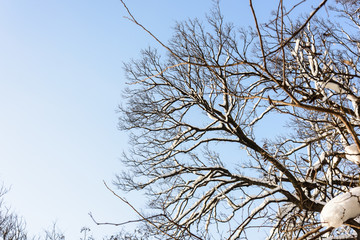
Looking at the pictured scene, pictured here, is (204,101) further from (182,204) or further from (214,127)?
(182,204)

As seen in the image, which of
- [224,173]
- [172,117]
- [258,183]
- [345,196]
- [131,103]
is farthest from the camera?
[131,103]

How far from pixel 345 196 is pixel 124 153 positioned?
9.49 meters

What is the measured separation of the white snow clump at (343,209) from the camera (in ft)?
4.62

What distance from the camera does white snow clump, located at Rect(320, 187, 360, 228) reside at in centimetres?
141

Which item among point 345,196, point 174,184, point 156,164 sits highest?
point 156,164

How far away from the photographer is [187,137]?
390 inches

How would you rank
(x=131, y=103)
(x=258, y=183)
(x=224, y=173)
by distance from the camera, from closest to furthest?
(x=258, y=183) < (x=224, y=173) < (x=131, y=103)

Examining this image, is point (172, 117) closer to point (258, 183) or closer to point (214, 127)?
point (214, 127)

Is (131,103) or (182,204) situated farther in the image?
(131,103)

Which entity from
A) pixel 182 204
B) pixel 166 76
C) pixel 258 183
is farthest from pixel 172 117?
pixel 258 183

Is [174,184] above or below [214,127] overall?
below

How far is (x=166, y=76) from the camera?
10469 mm

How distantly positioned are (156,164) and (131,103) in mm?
2517

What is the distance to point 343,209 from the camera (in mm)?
1416
